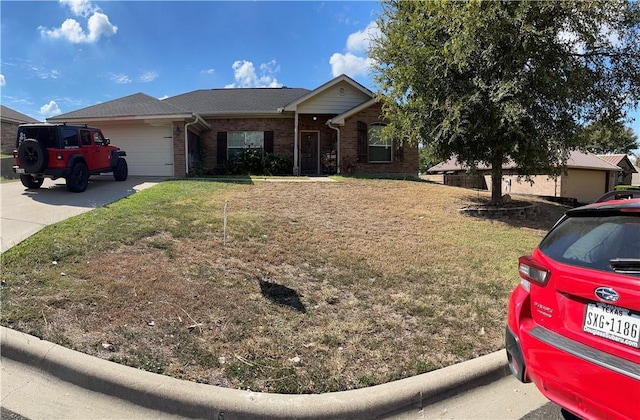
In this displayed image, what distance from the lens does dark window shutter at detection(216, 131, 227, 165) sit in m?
19.6

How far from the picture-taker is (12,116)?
32.7 meters

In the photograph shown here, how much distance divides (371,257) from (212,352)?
3606 mm

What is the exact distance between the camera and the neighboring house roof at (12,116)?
31255 millimetres

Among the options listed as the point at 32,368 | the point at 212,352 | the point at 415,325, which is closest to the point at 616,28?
the point at 415,325

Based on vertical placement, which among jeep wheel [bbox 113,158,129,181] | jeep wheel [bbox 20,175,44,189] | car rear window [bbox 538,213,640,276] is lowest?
car rear window [bbox 538,213,640,276]

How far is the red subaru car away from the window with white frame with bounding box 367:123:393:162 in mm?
16460

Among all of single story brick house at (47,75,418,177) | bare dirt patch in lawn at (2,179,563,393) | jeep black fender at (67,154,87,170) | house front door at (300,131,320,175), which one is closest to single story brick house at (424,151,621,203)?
single story brick house at (47,75,418,177)

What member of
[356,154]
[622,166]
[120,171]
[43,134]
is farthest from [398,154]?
[622,166]

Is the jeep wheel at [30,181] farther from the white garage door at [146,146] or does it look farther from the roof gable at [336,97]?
the roof gable at [336,97]

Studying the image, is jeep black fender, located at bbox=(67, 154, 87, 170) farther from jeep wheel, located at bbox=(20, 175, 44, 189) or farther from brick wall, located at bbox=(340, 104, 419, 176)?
brick wall, located at bbox=(340, 104, 419, 176)

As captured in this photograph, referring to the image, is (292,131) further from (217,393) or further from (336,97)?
(217,393)

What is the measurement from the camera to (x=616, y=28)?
11.9 meters

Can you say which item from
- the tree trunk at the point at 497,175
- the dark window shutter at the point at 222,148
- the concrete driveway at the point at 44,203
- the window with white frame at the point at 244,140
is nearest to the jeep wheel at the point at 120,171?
the concrete driveway at the point at 44,203

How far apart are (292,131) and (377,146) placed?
13.9 ft
